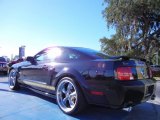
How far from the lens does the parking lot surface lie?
196 inches

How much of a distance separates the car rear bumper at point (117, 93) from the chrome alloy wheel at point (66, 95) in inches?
17.7

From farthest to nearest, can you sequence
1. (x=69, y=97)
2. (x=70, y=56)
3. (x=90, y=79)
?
(x=70, y=56), (x=69, y=97), (x=90, y=79)

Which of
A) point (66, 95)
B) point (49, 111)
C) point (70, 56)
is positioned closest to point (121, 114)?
point (66, 95)

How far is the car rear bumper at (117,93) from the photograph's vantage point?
14.8 ft

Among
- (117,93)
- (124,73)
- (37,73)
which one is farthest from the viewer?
(37,73)

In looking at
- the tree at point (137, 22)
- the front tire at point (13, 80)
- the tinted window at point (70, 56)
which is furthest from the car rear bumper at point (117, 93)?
the tree at point (137, 22)

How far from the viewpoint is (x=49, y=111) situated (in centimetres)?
536

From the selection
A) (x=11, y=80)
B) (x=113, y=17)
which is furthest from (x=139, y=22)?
(x=11, y=80)

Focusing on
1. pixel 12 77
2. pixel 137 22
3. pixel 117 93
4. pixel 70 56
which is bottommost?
pixel 117 93

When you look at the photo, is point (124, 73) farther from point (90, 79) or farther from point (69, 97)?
point (69, 97)

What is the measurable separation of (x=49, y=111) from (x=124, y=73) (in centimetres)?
177

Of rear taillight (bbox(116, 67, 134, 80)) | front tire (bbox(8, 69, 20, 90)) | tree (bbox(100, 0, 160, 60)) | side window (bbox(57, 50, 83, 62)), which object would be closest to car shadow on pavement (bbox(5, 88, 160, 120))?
rear taillight (bbox(116, 67, 134, 80))

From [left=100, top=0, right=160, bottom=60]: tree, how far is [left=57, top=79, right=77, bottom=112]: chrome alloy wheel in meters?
19.3

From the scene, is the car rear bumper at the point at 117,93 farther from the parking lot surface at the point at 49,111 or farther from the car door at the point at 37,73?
the car door at the point at 37,73
